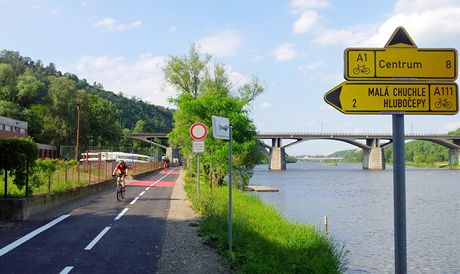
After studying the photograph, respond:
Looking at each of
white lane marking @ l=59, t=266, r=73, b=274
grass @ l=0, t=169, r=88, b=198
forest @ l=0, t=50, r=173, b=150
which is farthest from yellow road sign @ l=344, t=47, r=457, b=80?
forest @ l=0, t=50, r=173, b=150

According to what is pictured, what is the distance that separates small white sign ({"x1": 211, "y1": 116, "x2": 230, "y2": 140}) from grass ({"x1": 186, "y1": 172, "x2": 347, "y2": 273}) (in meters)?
2.09

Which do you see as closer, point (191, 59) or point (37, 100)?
point (191, 59)

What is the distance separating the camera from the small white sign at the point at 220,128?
7.86 metres

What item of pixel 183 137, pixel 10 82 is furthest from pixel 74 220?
pixel 10 82

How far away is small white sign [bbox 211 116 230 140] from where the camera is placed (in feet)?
25.8

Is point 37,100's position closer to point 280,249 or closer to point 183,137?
point 183,137

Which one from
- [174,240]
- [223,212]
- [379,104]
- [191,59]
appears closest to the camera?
[379,104]

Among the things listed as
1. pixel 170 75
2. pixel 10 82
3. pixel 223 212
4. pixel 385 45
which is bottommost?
pixel 223 212

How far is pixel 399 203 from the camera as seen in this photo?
173 inches

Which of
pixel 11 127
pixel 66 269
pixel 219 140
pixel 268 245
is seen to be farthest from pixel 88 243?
pixel 11 127

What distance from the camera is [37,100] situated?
291 ft

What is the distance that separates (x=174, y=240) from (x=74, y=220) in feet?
13.9

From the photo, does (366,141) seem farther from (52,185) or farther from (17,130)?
(52,185)

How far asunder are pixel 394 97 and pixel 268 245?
7067 millimetres
